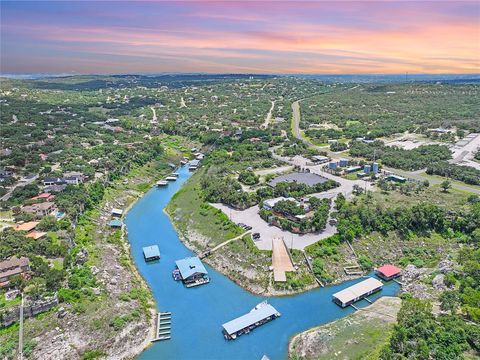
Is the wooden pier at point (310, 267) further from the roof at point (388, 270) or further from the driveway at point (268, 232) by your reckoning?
the roof at point (388, 270)

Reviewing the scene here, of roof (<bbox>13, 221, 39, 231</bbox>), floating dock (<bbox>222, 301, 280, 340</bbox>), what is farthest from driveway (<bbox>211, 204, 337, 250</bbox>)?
roof (<bbox>13, 221, 39, 231</bbox>)

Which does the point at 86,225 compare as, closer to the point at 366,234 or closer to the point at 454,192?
the point at 366,234

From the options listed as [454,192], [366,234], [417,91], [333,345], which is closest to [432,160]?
[454,192]

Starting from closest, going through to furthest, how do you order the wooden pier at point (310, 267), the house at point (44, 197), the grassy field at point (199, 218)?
the wooden pier at point (310, 267)
the grassy field at point (199, 218)
the house at point (44, 197)

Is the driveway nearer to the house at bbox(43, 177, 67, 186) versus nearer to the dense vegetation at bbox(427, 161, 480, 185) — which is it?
the house at bbox(43, 177, 67, 186)

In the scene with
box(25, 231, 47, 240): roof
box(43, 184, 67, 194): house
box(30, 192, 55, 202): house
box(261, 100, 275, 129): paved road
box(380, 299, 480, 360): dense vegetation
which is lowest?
box(380, 299, 480, 360): dense vegetation

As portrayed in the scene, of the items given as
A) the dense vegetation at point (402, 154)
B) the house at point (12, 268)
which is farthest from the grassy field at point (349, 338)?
the dense vegetation at point (402, 154)

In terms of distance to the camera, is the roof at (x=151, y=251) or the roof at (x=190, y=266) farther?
the roof at (x=151, y=251)
